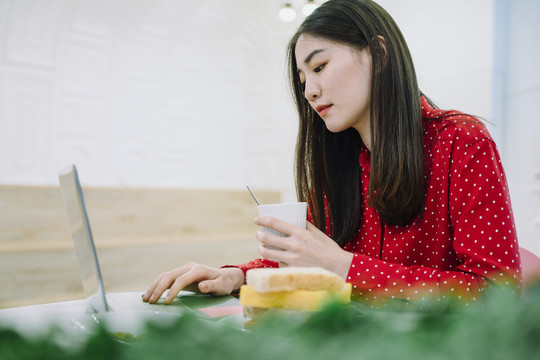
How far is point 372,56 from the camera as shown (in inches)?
46.1

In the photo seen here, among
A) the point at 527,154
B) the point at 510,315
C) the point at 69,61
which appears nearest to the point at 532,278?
the point at 510,315

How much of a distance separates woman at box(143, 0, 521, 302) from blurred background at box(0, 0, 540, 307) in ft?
3.33

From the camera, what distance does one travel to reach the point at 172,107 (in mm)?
3816

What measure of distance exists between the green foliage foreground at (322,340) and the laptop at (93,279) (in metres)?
0.21

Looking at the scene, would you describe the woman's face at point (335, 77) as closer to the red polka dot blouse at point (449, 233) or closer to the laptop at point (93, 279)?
the red polka dot blouse at point (449, 233)

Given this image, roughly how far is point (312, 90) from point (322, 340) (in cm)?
111

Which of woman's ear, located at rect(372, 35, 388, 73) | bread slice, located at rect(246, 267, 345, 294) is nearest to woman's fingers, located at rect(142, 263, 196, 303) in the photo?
bread slice, located at rect(246, 267, 345, 294)

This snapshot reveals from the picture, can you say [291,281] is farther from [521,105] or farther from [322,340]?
[521,105]

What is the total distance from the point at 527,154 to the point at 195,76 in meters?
2.66

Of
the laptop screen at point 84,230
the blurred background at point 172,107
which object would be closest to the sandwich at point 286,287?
Result: the laptop screen at point 84,230

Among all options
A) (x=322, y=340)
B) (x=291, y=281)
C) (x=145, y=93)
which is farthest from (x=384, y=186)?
(x=145, y=93)

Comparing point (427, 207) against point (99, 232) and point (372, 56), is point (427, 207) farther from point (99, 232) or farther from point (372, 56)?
point (99, 232)

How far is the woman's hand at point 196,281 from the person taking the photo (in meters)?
0.92

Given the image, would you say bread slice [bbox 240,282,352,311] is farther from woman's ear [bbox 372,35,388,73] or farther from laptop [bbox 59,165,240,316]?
woman's ear [bbox 372,35,388,73]
